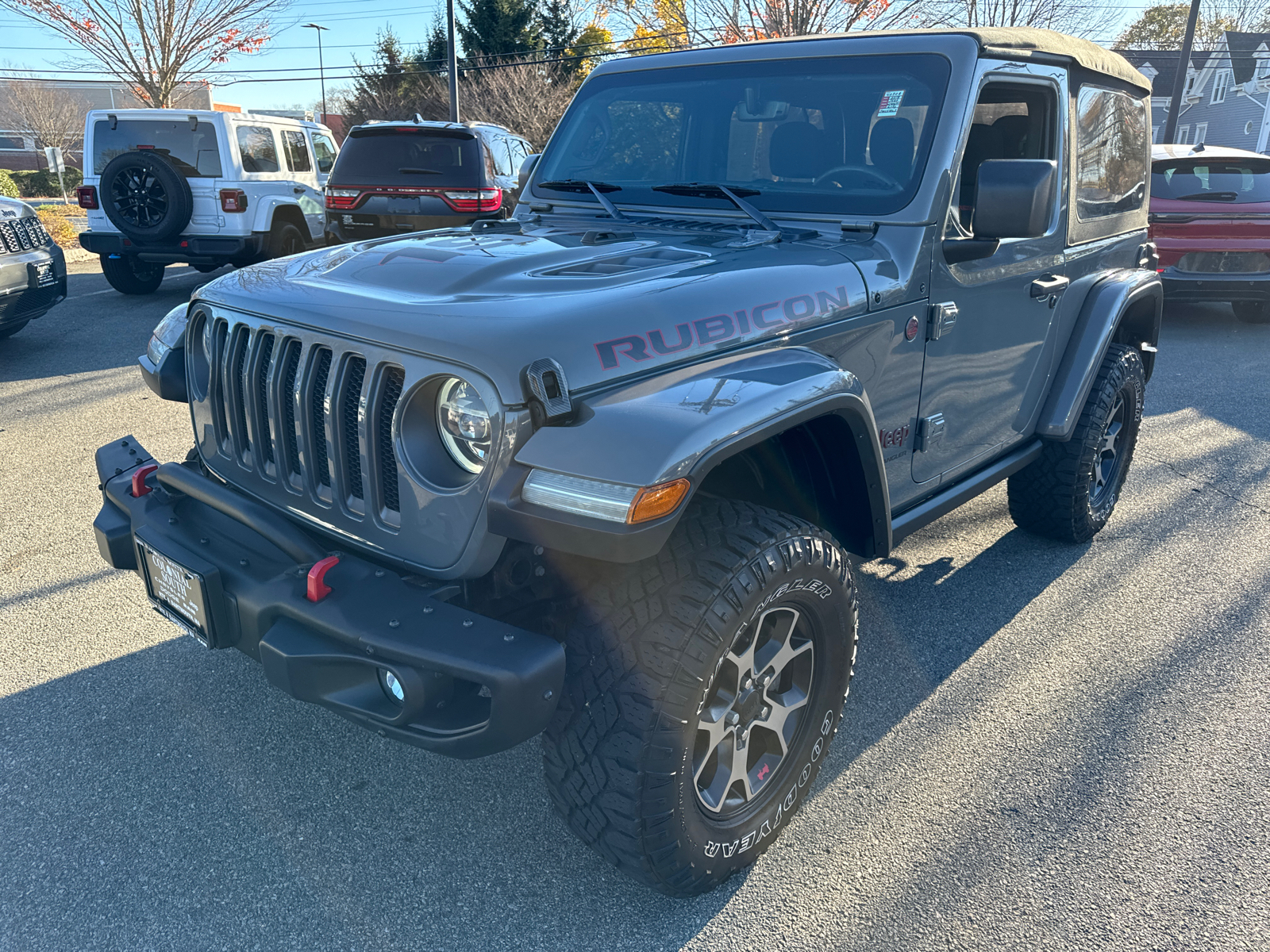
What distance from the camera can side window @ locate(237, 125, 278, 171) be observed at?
9891 mm

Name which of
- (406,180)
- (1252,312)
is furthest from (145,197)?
(1252,312)

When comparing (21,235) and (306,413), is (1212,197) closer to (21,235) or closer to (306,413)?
(306,413)

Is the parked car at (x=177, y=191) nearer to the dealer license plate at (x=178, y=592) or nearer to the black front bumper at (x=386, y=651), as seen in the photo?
the dealer license plate at (x=178, y=592)

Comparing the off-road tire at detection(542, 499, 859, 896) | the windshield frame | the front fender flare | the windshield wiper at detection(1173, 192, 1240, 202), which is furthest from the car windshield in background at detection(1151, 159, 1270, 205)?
the off-road tire at detection(542, 499, 859, 896)

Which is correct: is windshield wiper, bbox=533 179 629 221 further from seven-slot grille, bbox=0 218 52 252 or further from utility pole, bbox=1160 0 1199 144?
utility pole, bbox=1160 0 1199 144

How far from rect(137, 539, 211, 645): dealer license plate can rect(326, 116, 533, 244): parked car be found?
7.38 metres

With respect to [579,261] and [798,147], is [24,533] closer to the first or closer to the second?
[579,261]

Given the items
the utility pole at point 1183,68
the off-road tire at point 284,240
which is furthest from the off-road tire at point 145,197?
the utility pole at point 1183,68

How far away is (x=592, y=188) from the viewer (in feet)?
11.1

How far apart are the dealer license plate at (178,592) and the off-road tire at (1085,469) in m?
3.28

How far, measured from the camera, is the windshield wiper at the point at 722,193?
9.77 ft

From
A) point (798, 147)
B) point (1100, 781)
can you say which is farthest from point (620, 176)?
point (1100, 781)

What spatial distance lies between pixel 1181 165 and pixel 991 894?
9064mm

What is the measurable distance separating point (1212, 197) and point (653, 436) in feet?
30.1
